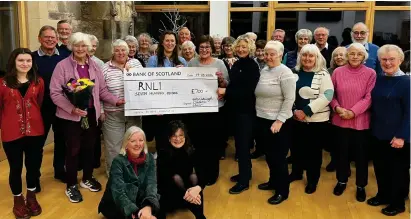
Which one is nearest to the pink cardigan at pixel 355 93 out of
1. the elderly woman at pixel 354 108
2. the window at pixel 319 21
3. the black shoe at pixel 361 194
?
the elderly woman at pixel 354 108

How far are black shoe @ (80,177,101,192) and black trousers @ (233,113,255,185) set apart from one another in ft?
4.27

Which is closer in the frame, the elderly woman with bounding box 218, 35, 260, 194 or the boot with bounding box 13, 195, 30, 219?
the boot with bounding box 13, 195, 30, 219

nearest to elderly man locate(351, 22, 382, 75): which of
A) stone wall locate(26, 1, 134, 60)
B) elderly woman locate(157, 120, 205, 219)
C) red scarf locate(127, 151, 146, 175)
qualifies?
elderly woman locate(157, 120, 205, 219)

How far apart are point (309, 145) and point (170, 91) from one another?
134 cm

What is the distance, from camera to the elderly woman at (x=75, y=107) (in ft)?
10.3

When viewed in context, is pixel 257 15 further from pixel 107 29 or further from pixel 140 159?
pixel 140 159

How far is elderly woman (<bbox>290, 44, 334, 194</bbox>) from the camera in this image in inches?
129

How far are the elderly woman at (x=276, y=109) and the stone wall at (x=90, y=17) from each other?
304 centimetres

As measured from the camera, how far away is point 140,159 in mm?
2836

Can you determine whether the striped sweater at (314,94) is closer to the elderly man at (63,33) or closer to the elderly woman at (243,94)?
the elderly woman at (243,94)

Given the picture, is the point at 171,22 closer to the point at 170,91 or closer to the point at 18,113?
the point at 170,91

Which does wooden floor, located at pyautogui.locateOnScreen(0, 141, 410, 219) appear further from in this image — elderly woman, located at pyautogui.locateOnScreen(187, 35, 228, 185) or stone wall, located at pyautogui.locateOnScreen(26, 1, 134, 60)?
stone wall, located at pyautogui.locateOnScreen(26, 1, 134, 60)

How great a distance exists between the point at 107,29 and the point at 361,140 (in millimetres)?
4397

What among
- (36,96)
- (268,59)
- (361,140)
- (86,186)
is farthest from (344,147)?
(36,96)
